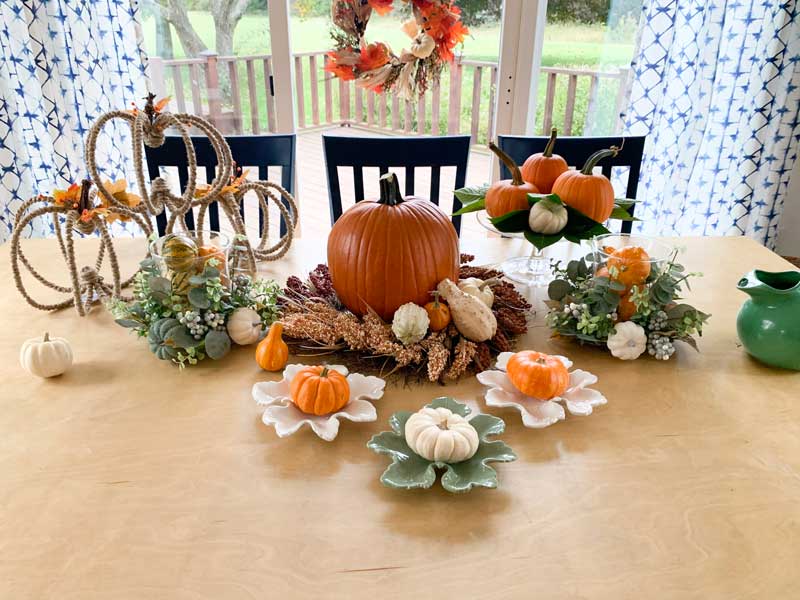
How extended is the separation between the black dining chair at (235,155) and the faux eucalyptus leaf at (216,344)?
66cm

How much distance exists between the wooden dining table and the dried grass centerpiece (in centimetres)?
4

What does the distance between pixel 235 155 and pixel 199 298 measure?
0.79 meters

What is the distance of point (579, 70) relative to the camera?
2.80m

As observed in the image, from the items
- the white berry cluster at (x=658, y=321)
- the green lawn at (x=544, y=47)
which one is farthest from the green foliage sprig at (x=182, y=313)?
the green lawn at (x=544, y=47)

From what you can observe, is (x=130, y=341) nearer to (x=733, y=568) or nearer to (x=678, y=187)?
(x=733, y=568)

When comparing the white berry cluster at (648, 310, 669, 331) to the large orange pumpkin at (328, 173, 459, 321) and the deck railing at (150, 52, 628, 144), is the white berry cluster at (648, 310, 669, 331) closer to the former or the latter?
the large orange pumpkin at (328, 173, 459, 321)

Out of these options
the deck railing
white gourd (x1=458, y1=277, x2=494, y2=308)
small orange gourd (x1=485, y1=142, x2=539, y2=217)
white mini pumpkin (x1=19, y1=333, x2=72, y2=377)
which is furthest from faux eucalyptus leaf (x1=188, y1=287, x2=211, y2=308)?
the deck railing

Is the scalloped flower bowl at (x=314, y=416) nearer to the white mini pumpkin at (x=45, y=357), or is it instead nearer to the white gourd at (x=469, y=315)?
the white gourd at (x=469, y=315)

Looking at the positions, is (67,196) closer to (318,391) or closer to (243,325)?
(243,325)

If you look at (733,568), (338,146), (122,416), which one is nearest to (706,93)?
(338,146)

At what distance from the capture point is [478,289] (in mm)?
1100

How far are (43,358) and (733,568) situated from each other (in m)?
0.99

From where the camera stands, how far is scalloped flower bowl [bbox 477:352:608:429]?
0.88 m

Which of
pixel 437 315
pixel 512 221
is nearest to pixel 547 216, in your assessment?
pixel 512 221
